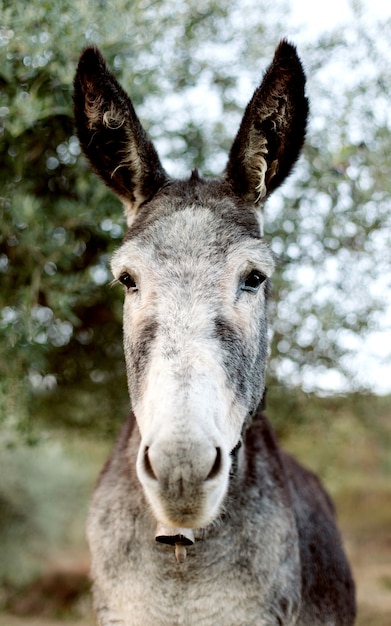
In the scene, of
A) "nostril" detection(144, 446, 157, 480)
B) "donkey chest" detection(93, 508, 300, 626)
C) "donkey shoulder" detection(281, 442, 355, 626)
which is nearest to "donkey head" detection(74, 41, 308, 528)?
"nostril" detection(144, 446, 157, 480)

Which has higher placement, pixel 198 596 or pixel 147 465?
pixel 147 465

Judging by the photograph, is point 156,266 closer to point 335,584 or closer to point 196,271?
point 196,271

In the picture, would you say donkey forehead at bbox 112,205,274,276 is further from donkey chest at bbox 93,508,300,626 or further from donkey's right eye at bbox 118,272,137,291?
donkey chest at bbox 93,508,300,626

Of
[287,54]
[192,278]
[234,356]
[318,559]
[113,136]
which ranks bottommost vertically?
[318,559]

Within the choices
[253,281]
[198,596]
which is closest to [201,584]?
[198,596]

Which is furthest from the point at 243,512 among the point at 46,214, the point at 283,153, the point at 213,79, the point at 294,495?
the point at 213,79

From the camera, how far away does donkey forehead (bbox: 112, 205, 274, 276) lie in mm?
2670

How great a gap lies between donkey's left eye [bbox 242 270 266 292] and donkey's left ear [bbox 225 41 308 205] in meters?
0.56

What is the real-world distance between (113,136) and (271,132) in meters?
0.80

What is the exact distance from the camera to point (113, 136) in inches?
128

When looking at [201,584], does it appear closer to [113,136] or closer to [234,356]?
[234,356]

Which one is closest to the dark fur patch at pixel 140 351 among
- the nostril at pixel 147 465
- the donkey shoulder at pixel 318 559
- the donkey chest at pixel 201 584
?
the nostril at pixel 147 465

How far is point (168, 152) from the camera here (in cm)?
541

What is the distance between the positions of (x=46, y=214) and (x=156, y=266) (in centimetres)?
244
